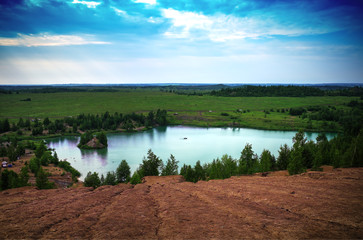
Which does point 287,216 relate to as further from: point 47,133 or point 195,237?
point 47,133

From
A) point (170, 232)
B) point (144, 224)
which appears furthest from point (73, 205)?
point (170, 232)

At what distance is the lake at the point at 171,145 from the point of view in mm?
58375

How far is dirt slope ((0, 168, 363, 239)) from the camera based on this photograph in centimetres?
984

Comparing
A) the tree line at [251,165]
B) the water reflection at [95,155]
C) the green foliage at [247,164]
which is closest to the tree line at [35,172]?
the tree line at [251,165]

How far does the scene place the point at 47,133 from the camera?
3588 inches

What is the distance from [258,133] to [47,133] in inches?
3424

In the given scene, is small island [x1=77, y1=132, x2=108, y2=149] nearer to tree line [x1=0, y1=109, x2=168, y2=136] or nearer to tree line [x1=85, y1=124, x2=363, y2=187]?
tree line [x1=0, y1=109, x2=168, y2=136]

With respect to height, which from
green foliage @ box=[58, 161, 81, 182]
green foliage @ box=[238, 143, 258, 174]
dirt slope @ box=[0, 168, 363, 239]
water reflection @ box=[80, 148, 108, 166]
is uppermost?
dirt slope @ box=[0, 168, 363, 239]

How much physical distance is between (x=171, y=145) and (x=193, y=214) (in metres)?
62.6

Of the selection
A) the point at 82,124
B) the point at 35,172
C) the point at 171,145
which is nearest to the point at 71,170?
the point at 35,172

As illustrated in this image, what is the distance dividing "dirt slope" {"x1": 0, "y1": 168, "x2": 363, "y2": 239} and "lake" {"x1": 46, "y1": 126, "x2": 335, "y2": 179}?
36675mm

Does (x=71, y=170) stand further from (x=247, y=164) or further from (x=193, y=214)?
(x=193, y=214)

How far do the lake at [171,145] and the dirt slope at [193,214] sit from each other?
3668 cm

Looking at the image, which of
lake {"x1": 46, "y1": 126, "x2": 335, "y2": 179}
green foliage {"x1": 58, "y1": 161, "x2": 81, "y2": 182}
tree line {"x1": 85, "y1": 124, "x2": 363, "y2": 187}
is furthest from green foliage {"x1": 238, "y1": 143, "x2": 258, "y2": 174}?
green foliage {"x1": 58, "y1": 161, "x2": 81, "y2": 182}
